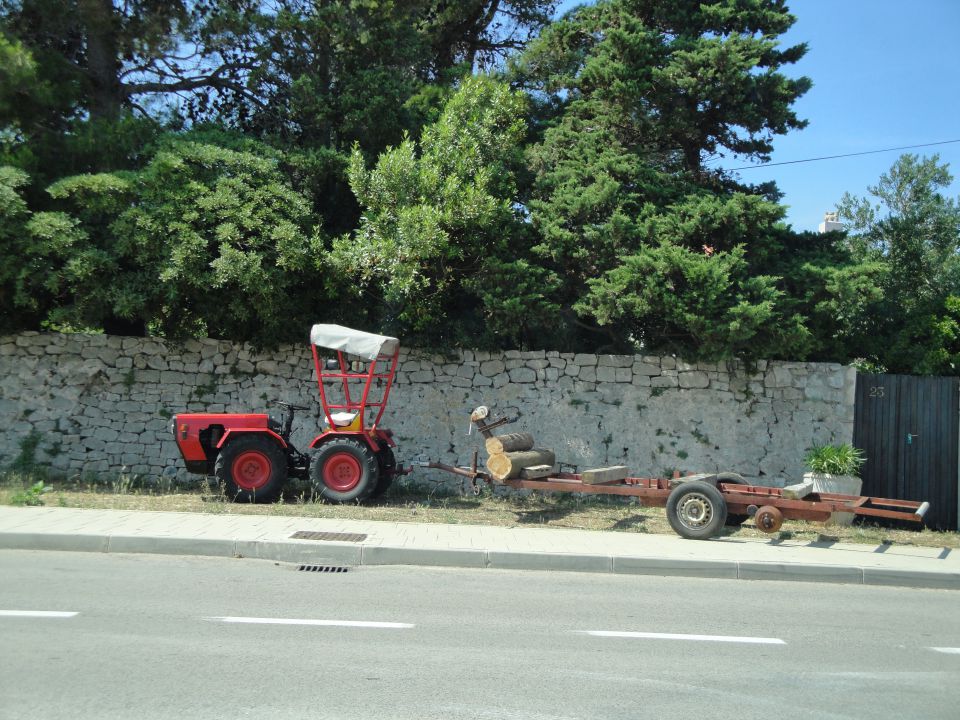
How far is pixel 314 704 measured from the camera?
4.40 m

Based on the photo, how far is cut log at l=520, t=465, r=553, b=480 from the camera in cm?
1034

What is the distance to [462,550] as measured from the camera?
858 cm

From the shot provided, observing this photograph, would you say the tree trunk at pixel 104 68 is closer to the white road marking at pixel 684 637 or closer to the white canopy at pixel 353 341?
the white canopy at pixel 353 341

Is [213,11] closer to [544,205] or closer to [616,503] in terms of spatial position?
[544,205]

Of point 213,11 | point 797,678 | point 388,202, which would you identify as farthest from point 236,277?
point 797,678

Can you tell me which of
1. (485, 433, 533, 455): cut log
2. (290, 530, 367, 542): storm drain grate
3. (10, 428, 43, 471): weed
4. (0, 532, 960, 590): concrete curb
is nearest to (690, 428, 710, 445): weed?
(485, 433, 533, 455): cut log

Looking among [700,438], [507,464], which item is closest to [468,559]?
[507,464]

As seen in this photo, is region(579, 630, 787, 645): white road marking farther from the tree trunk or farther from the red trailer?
the tree trunk

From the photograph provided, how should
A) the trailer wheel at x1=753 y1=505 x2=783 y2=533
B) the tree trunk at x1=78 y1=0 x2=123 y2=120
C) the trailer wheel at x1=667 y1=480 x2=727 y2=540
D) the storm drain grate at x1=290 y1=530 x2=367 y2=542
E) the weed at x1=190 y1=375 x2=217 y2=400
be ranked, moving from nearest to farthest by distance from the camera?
the storm drain grate at x1=290 y1=530 x2=367 y2=542
the trailer wheel at x1=753 y1=505 x2=783 y2=533
the trailer wheel at x1=667 y1=480 x2=727 y2=540
the weed at x1=190 y1=375 x2=217 y2=400
the tree trunk at x1=78 y1=0 x2=123 y2=120

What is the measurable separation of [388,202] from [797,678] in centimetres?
955

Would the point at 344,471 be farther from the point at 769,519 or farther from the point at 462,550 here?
the point at 769,519

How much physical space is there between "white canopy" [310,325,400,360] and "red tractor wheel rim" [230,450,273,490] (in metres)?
1.85

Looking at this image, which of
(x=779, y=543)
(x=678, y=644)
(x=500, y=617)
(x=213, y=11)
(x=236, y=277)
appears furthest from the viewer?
(x=213, y=11)

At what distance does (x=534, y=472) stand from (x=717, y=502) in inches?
93.2
